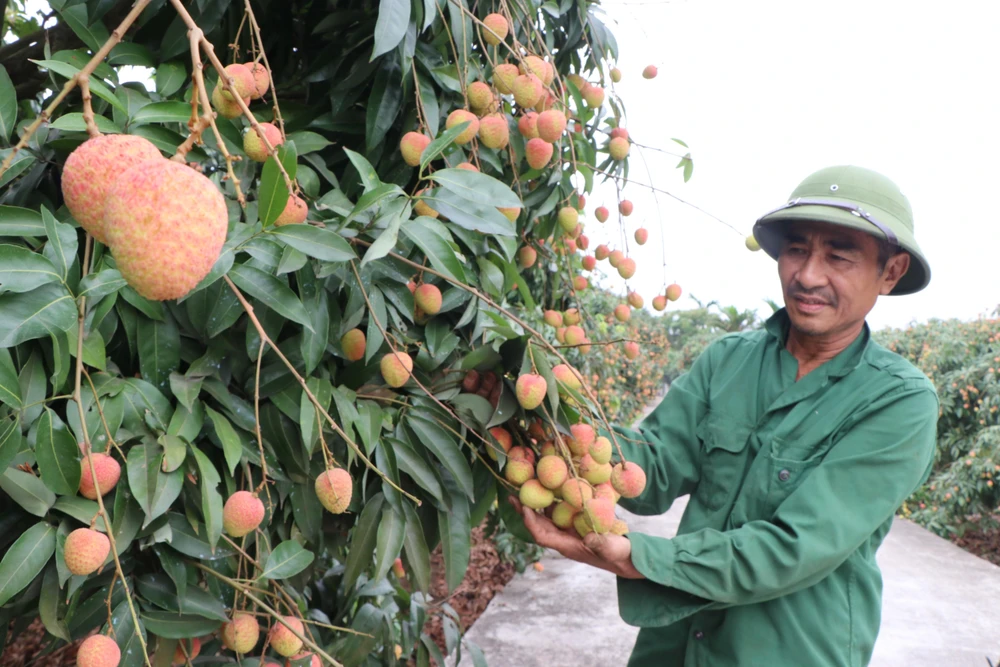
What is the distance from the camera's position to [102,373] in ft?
2.95

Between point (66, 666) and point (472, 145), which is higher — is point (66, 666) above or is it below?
below

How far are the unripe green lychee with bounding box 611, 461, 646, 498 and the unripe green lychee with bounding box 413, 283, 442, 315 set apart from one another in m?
0.41

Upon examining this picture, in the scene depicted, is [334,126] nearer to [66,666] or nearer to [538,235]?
[538,235]

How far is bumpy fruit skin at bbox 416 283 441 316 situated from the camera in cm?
110

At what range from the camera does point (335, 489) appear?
92cm

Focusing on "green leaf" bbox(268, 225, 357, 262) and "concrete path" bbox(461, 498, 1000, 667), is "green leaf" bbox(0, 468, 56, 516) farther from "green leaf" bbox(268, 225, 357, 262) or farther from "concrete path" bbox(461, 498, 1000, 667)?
"concrete path" bbox(461, 498, 1000, 667)

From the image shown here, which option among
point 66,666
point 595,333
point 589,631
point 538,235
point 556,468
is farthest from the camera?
point 595,333

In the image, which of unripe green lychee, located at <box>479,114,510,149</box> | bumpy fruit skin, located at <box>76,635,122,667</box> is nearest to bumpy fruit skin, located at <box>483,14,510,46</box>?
unripe green lychee, located at <box>479,114,510,149</box>


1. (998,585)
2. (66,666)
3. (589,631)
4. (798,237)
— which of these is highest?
(798,237)

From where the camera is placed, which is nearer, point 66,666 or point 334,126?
point 334,126

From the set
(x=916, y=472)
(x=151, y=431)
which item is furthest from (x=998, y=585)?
(x=151, y=431)

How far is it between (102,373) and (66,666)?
210 cm

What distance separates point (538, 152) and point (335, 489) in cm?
65

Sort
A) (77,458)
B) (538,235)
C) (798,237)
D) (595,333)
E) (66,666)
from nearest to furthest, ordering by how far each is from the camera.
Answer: (77,458) < (798,237) < (538,235) < (66,666) < (595,333)
